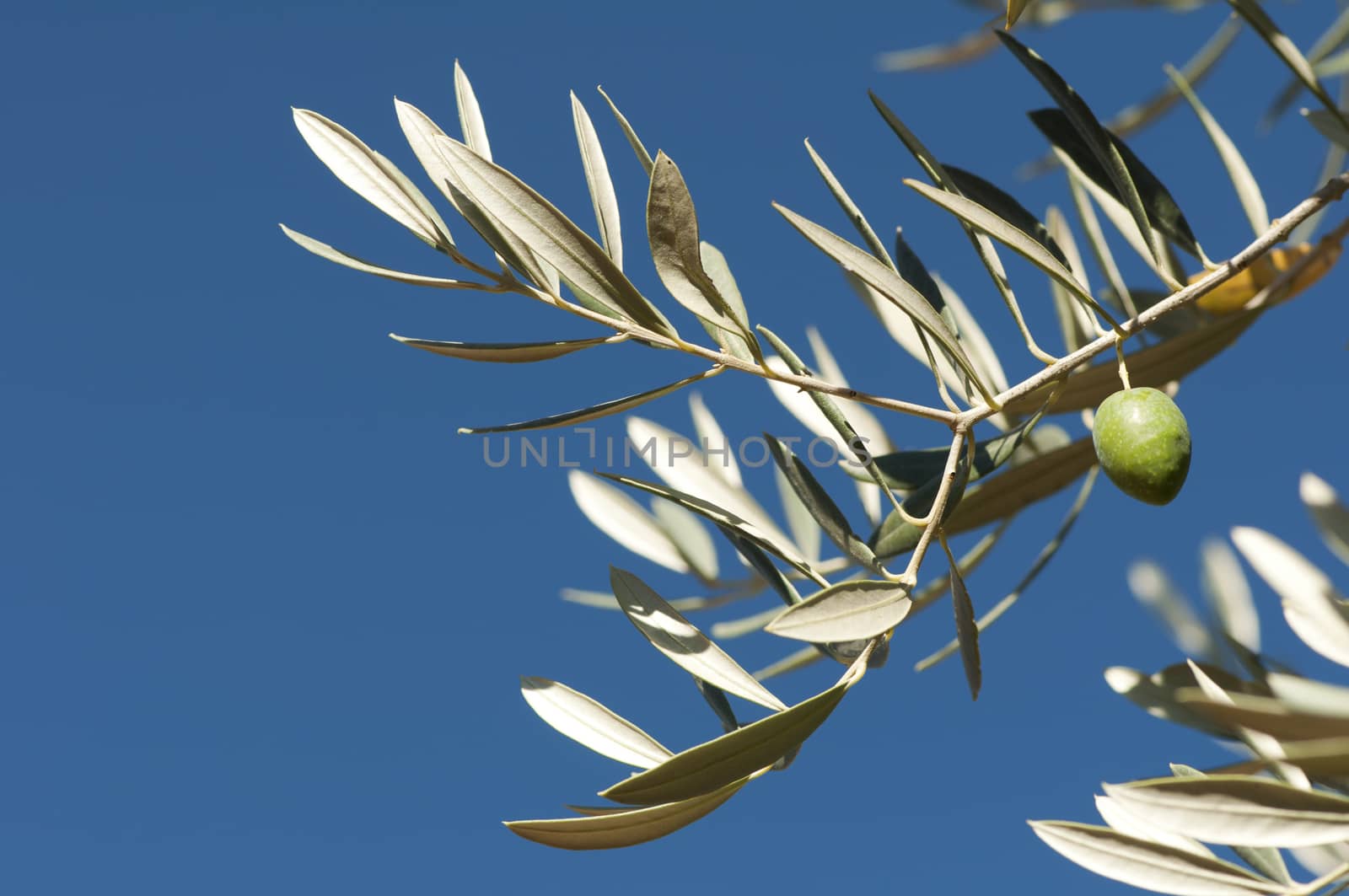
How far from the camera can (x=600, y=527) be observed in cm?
103

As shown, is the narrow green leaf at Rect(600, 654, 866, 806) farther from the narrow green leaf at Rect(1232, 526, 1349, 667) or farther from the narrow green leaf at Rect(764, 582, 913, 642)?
the narrow green leaf at Rect(1232, 526, 1349, 667)

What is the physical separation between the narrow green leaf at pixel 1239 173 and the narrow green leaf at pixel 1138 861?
456 millimetres

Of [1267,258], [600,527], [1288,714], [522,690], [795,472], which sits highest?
[1267,258]

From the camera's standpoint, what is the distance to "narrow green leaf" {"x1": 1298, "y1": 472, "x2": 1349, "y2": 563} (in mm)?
848

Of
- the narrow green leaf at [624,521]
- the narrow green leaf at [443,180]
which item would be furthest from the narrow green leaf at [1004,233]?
the narrow green leaf at [624,521]

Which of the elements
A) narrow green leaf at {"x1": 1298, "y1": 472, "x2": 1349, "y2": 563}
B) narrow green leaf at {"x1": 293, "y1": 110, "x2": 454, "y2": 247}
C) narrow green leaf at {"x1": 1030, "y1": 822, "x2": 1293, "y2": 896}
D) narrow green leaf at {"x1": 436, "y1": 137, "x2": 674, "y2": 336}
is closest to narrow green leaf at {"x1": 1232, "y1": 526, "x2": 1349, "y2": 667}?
narrow green leaf at {"x1": 1298, "y1": 472, "x2": 1349, "y2": 563}

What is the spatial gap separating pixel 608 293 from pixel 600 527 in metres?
0.40

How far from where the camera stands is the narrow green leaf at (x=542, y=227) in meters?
0.60

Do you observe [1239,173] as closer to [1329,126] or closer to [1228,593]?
[1329,126]

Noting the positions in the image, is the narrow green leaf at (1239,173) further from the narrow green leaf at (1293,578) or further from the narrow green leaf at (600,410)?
the narrow green leaf at (600,410)

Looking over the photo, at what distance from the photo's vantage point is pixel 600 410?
694 millimetres

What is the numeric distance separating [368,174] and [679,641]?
1.04ft

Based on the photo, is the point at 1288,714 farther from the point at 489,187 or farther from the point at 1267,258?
the point at 1267,258

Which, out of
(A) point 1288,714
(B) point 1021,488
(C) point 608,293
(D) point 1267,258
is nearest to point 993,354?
(B) point 1021,488
